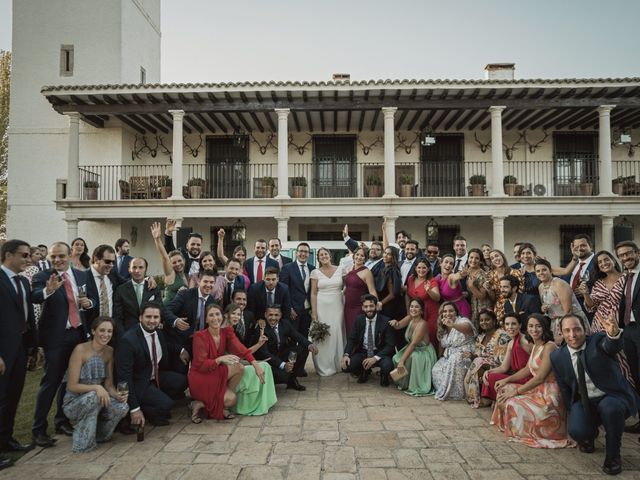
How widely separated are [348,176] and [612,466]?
13.5m

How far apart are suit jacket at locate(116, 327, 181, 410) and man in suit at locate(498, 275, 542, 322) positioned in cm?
388

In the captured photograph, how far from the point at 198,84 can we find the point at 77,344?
1052cm

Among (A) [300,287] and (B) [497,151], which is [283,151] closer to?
(B) [497,151]

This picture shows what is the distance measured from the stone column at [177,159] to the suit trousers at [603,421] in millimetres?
12199

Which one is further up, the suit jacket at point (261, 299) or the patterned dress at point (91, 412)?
the suit jacket at point (261, 299)

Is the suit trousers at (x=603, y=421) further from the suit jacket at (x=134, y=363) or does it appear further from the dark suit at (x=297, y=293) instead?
the suit jacket at (x=134, y=363)

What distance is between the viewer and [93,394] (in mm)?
4031

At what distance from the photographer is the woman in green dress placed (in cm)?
562

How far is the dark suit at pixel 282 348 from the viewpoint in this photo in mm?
5660

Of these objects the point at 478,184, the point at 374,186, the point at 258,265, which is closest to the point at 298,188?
the point at 374,186

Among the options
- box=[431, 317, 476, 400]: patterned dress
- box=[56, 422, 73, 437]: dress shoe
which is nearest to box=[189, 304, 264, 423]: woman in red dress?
box=[56, 422, 73, 437]: dress shoe

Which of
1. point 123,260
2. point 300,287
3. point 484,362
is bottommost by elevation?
point 484,362

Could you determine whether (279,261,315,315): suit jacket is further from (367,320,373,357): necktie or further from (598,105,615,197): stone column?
(598,105,615,197): stone column

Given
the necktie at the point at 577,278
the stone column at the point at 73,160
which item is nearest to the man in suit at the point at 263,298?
the necktie at the point at 577,278
